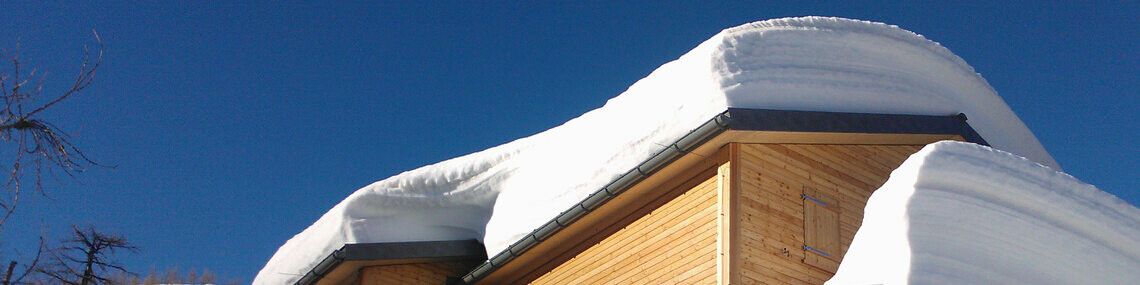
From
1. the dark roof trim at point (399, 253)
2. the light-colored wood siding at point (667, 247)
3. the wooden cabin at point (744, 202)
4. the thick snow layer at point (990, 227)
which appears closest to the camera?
the thick snow layer at point (990, 227)

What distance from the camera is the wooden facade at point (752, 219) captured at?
848 cm

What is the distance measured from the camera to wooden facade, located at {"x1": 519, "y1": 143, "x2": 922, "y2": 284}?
8477 mm

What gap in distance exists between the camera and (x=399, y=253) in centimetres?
1157

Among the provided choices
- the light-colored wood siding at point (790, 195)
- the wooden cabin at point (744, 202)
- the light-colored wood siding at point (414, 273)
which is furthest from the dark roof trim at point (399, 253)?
the light-colored wood siding at point (790, 195)

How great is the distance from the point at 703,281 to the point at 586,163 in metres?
1.81

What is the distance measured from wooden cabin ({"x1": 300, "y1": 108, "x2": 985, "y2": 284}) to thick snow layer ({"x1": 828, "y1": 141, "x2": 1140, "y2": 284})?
13.1 ft

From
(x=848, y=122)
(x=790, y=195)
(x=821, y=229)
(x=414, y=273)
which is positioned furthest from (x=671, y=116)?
(x=414, y=273)

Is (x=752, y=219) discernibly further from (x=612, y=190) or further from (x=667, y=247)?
(x=612, y=190)

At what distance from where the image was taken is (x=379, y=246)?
1151 centimetres

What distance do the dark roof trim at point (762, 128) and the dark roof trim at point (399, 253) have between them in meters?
1.65

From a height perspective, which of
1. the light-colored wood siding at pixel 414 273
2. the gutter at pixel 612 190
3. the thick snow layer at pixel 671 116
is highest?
the thick snow layer at pixel 671 116

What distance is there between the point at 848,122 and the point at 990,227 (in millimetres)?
4834

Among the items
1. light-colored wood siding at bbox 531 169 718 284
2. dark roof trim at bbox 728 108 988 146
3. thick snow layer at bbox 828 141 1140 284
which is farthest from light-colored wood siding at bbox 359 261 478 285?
thick snow layer at bbox 828 141 1140 284

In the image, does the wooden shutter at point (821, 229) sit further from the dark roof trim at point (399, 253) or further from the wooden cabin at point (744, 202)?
the dark roof trim at point (399, 253)
